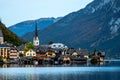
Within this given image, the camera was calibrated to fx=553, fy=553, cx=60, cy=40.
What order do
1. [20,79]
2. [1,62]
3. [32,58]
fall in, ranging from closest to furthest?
[20,79], [1,62], [32,58]

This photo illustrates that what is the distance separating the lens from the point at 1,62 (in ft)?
580

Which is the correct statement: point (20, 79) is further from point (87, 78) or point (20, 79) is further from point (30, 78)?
point (87, 78)

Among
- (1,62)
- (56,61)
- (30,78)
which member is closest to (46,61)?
(56,61)

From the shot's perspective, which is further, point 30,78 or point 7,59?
point 7,59

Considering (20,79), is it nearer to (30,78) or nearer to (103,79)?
(30,78)

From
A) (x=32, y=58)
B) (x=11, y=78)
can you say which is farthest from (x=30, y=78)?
(x=32, y=58)

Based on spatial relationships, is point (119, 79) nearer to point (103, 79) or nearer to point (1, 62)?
point (103, 79)

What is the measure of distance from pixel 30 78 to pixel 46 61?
335 feet

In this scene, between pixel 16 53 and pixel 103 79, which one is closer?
pixel 103 79

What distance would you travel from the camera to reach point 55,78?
92.4m

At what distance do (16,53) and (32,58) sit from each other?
10.8 metres

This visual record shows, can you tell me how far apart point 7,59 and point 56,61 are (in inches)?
686

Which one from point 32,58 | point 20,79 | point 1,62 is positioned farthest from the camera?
point 32,58

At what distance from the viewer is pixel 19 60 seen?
187750 mm
